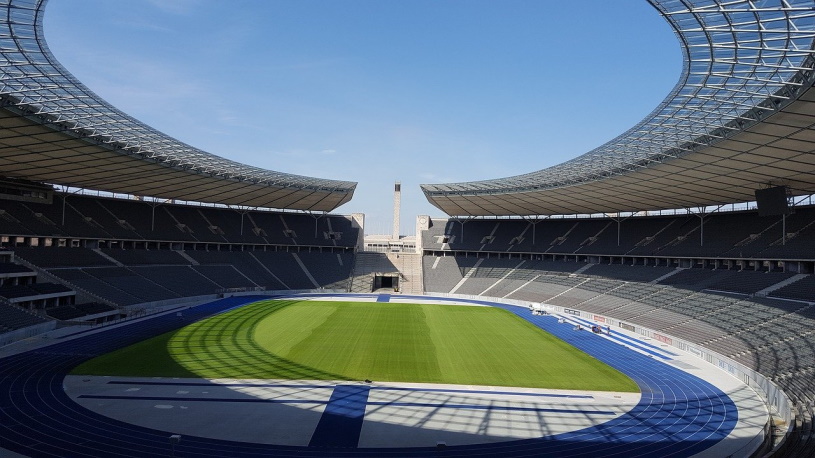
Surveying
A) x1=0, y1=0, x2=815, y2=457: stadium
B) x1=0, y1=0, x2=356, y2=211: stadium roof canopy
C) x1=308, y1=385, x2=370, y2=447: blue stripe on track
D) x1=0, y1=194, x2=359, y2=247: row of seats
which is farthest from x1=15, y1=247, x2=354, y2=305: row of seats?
x1=308, y1=385, x2=370, y2=447: blue stripe on track

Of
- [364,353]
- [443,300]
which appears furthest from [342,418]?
[443,300]

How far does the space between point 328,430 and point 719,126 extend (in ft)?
77.0

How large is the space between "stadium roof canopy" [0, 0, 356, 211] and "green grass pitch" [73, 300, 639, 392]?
12.8 meters

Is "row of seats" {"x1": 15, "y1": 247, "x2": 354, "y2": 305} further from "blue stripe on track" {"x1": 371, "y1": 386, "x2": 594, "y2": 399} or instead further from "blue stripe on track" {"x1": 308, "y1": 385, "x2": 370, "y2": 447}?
"blue stripe on track" {"x1": 371, "y1": 386, "x2": 594, "y2": 399}

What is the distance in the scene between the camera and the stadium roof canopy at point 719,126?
1830cm

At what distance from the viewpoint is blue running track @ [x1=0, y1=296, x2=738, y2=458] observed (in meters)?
15.9

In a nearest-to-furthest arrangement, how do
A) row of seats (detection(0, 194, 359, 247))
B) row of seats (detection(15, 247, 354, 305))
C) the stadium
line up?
the stadium → row of seats (detection(15, 247, 354, 305)) → row of seats (detection(0, 194, 359, 247))

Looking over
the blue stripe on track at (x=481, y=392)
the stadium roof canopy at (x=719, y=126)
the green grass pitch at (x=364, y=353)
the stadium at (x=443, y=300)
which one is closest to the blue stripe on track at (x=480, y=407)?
the stadium at (x=443, y=300)

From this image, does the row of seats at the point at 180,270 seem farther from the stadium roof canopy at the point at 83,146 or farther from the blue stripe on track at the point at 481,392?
the blue stripe on track at the point at 481,392

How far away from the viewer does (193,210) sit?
220 feet

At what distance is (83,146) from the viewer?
112 feet

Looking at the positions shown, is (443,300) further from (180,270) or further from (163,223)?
(163,223)

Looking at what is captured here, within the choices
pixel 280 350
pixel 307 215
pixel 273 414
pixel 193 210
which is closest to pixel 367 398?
pixel 273 414

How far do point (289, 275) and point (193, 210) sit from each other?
47.3 feet
